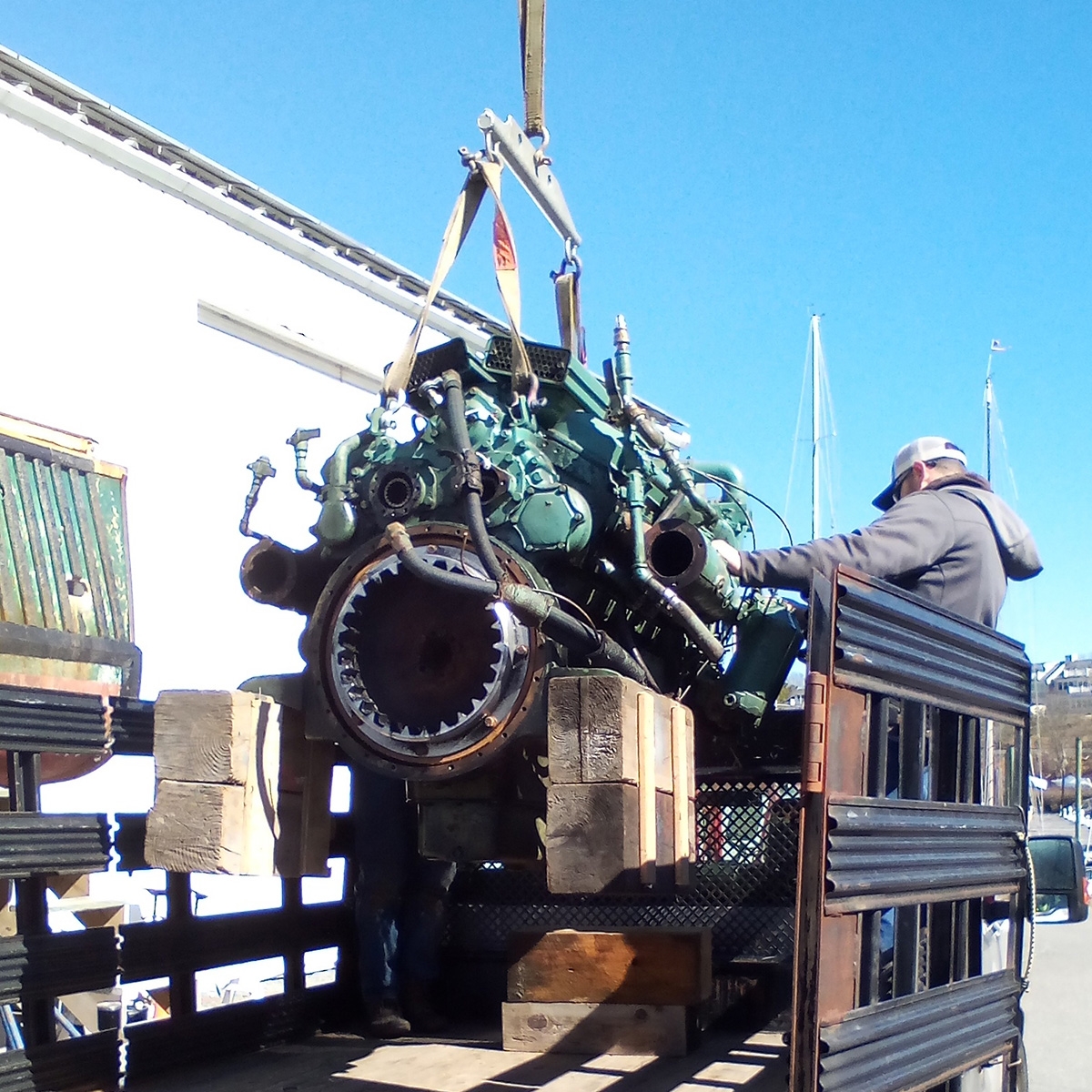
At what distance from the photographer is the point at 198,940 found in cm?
373

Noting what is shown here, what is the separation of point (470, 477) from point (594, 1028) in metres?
1.65

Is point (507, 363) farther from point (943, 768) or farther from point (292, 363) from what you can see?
point (292, 363)

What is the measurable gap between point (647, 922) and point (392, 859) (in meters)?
0.87

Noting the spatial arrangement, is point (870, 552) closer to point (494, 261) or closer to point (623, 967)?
point (623, 967)

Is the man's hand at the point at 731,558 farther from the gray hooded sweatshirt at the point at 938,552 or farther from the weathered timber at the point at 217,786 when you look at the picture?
the weathered timber at the point at 217,786

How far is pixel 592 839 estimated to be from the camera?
122 inches

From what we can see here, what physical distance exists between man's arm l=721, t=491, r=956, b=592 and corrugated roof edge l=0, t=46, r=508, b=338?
10.2 m

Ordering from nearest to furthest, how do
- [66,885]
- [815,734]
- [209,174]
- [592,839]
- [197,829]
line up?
1. [815,734]
2. [592,839]
3. [197,829]
4. [66,885]
5. [209,174]

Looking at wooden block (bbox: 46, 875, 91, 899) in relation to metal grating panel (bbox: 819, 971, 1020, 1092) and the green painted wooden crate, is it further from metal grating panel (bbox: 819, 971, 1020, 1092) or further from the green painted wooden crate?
metal grating panel (bbox: 819, 971, 1020, 1092)

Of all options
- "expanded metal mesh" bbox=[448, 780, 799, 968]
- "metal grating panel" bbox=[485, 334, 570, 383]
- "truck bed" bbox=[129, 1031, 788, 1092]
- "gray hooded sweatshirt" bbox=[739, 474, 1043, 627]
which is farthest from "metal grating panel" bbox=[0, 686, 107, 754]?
"gray hooded sweatshirt" bbox=[739, 474, 1043, 627]

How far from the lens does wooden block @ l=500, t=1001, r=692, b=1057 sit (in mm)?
3688

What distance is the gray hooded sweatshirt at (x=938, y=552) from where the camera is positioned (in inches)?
134

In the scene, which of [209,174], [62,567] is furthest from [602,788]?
[209,174]

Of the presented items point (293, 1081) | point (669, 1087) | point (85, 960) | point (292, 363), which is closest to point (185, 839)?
point (85, 960)
